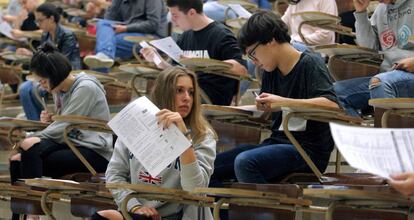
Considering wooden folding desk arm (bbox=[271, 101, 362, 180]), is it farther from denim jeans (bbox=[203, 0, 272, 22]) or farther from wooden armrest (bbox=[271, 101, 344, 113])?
denim jeans (bbox=[203, 0, 272, 22])

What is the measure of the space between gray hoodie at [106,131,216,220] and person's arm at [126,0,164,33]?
12.3 feet

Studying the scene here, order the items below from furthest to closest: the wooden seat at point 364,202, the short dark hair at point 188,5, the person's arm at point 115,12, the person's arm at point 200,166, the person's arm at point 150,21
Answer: the person's arm at point 115,12 < the person's arm at point 150,21 < the short dark hair at point 188,5 < the person's arm at point 200,166 < the wooden seat at point 364,202

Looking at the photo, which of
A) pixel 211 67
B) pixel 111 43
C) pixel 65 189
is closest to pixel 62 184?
pixel 65 189

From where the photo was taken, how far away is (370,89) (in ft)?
14.4

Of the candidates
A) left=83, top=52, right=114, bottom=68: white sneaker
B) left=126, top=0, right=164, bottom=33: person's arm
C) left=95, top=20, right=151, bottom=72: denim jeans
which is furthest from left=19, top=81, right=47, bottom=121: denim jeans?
left=126, top=0, right=164, bottom=33: person's arm

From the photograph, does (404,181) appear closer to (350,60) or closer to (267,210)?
(267,210)

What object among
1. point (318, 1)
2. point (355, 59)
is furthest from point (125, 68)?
point (355, 59)

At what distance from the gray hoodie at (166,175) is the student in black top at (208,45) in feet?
5.26

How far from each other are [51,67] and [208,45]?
947 mm

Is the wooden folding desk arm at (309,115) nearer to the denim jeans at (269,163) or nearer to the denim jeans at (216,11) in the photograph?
the denim jeans at (269,163)

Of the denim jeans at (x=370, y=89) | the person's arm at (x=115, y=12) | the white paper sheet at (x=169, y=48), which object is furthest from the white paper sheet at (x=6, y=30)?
the denim jeans at (x=370, y=89)

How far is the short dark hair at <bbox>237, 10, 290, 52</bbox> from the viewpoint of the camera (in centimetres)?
432

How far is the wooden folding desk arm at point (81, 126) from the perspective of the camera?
5.08m

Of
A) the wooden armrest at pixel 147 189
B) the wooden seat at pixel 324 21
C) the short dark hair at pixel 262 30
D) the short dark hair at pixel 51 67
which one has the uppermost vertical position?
the short dark hair at pixel 262 30
